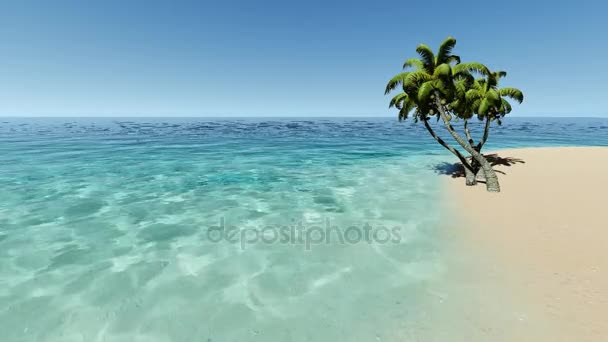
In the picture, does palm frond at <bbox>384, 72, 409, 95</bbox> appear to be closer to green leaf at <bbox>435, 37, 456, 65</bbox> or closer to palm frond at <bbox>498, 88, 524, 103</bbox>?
green leaf at <bbox>435, 37, 456, 65</bbox>

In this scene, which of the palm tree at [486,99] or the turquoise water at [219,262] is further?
the palm tree at [486,99]

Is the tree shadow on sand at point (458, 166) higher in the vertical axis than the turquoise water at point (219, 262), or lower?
higher

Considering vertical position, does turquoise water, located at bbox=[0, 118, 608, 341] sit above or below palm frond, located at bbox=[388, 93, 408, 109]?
below

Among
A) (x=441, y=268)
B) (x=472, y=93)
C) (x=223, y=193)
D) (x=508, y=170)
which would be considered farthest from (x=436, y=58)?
(x=223, y=193)

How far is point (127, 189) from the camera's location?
18.0 metres

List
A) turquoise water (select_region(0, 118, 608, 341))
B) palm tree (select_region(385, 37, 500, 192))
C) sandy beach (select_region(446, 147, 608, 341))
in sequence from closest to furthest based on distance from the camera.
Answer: sandy beach (select_region(446, 147, 608, 341)) < turquoise water (select_region(0, 118, 608, 341)) < palm tree (select_region(385, 37, 500, 192))

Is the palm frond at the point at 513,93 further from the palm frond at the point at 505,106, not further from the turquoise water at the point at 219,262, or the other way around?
the turquoise water at the point at 219,262

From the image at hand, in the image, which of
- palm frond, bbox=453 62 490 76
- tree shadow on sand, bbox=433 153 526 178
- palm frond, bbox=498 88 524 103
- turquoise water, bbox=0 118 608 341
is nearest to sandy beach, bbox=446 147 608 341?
turquoise water, bbox=0 118 608 341

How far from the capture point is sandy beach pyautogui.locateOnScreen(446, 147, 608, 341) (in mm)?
6285

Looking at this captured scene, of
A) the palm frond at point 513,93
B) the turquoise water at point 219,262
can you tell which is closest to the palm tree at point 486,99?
the palm frond at point 513,93

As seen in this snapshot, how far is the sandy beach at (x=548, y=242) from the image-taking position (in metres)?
6.29

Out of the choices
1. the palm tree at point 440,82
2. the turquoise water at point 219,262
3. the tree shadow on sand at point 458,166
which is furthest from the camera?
the tree shadow on sand at point 458,166

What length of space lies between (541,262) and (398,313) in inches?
205

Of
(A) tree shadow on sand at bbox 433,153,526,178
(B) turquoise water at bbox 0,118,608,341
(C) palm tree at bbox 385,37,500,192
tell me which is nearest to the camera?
(B) turquoise water at bbox 0,118,608,341
